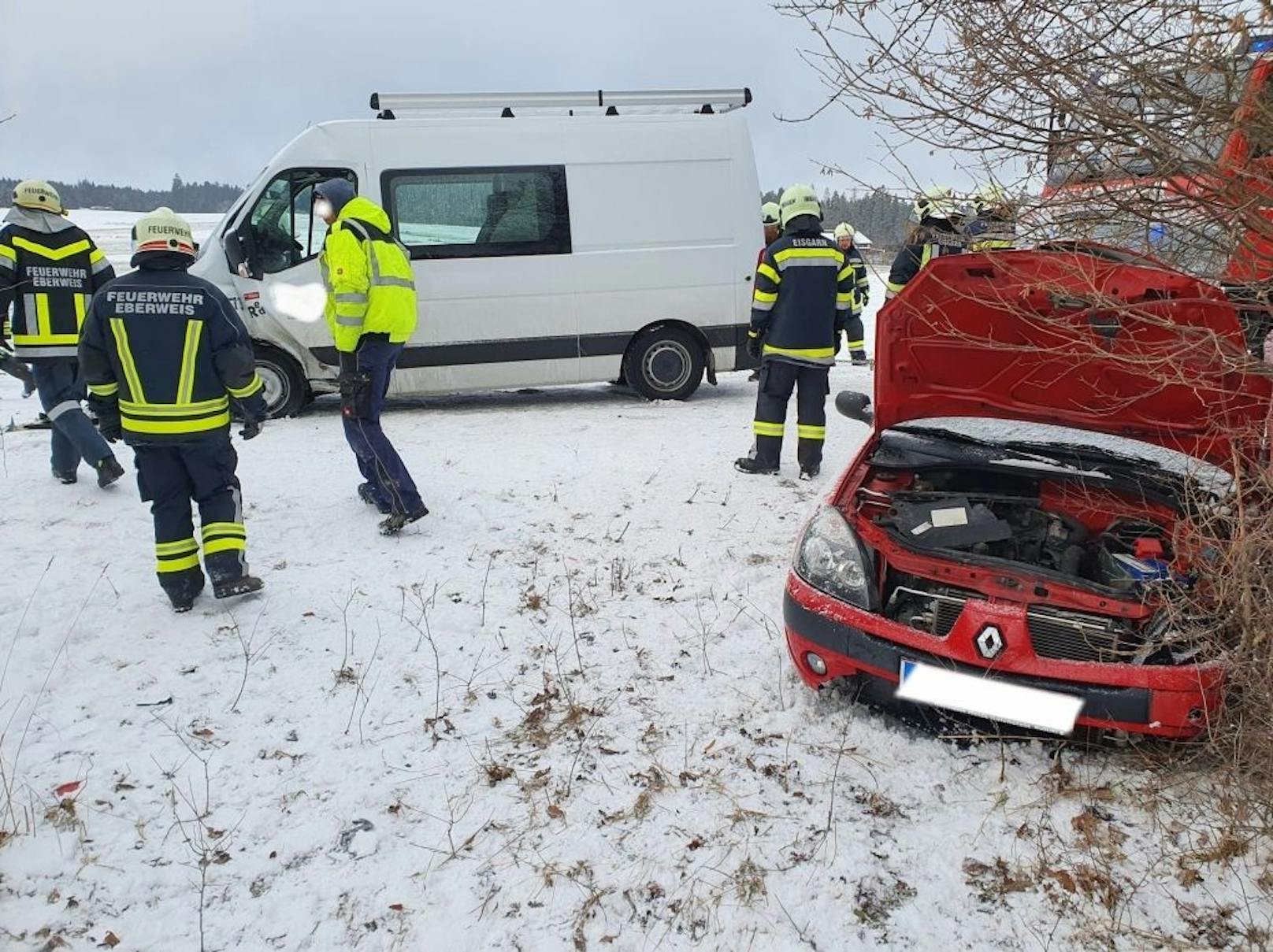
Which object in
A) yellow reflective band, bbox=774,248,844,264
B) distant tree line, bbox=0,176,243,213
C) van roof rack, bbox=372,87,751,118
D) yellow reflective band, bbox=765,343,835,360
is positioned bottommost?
yellow reflective band, bbox=765,343,835,360

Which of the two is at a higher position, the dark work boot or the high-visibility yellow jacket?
the high-visibility yellow jacket

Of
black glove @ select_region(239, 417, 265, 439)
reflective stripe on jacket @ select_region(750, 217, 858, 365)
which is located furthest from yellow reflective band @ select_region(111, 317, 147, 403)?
reflective stripe on jacket @ select_region(750, 217, 858, 365)

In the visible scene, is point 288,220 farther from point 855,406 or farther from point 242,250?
point 855,406

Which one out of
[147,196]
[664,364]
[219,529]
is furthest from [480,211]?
[147,196]

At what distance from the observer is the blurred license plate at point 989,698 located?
105 inches

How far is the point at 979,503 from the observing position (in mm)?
3521

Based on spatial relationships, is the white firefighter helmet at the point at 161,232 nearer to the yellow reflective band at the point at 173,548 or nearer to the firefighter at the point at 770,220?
the yellow reflective band at the point at 173,548

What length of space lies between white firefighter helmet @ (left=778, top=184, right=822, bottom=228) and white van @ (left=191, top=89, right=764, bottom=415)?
9.37 ft

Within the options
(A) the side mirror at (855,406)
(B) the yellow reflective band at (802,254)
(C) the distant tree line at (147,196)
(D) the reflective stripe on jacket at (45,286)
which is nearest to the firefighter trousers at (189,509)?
(D) the reflective stripe on jacket at (45,286)

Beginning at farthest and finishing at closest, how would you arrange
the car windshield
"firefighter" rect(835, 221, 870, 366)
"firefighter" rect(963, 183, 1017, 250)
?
"firefighter" rect(835, 221, 870, 366)
the car windshield
"firefighter" rect(963, 183, 1017, 250)

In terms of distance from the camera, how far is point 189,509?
4.10m

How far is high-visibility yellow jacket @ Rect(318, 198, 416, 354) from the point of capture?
4688mm

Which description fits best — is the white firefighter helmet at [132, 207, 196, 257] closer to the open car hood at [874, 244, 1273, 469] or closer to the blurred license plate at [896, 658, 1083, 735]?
the open car hood at [874, 244, 1273, 469]

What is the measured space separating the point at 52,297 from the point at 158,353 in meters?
2.38
